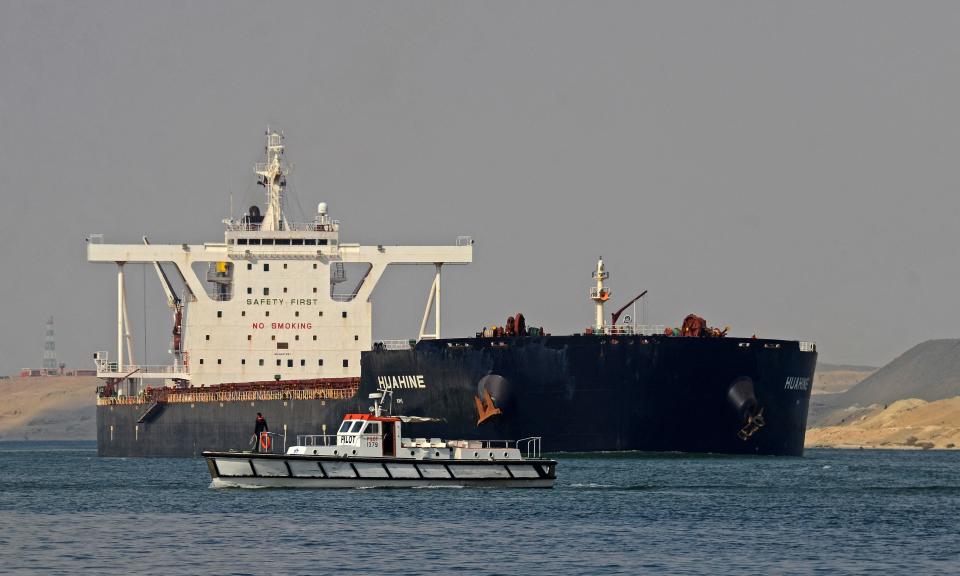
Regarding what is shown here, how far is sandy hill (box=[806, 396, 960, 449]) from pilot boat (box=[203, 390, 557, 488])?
70943mm

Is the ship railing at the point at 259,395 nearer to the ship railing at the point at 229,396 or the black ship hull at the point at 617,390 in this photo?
the ship railing at the point at 229,396

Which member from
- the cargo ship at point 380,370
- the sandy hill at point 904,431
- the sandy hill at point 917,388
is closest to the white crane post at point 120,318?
the cargo ship at point 380,370

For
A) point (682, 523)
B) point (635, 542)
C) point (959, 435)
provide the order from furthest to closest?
point (959, 435) < point (682, 523) < point (635, 542)

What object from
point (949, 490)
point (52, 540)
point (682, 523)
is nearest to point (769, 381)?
point (949, 490)

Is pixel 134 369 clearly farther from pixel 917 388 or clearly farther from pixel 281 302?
pixel 917 388

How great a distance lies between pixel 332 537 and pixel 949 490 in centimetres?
2355

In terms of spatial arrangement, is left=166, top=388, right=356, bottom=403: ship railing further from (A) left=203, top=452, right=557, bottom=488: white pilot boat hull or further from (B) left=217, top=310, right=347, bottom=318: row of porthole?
(A) left=203, top=452, right=557, bottom=488: white pilot boat hull

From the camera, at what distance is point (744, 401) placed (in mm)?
65188

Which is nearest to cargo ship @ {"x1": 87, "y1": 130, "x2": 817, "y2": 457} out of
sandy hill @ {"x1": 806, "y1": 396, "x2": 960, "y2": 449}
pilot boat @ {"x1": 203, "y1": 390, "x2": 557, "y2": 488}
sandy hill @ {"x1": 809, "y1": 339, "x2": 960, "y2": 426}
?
pilot boat @ {"x1": 203, "y1": 390, "x2": 557, "y2": 488}

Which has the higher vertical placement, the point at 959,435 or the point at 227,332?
the point at 227,332

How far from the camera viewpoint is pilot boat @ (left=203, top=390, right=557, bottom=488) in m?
51.8

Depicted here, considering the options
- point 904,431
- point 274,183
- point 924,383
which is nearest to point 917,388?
point 924,383

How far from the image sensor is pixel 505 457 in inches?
2092

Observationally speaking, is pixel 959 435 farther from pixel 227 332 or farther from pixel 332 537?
pixel 332 537
